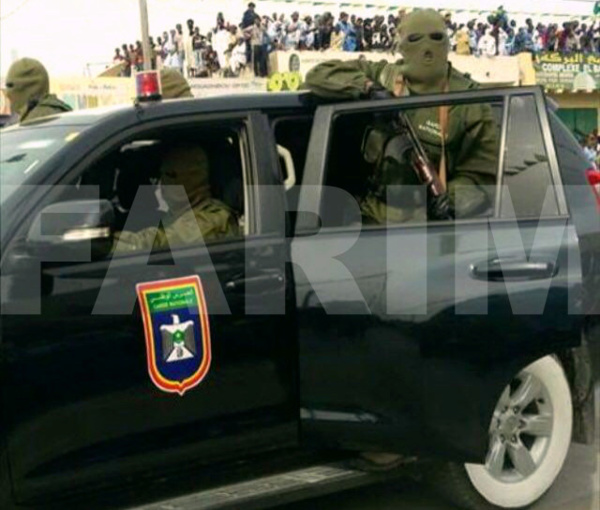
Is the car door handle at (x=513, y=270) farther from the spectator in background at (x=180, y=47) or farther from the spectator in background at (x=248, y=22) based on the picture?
the spectator in background at (x=248, y=22)

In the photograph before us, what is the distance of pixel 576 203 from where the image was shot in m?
3.63

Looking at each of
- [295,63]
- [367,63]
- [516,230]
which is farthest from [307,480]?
[295,63]

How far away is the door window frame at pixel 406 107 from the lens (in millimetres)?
3346

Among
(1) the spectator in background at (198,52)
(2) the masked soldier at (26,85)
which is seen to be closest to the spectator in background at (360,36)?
(1) the spectator in background at (198,52)

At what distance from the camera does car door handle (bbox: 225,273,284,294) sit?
3.11m

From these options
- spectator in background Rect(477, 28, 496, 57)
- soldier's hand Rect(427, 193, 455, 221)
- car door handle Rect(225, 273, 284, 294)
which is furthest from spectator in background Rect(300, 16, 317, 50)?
car door handle Rect(225, 273, 284, 294)

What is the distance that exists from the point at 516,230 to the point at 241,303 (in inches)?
44.5

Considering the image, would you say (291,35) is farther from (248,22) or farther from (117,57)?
(117,57)

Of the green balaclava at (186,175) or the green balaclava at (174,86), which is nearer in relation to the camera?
the green balaclava at (186,175)

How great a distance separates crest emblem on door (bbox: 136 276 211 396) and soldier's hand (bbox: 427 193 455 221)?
103 cm

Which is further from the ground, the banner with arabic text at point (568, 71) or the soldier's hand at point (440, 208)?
the soldier's hand at point (440, 208)

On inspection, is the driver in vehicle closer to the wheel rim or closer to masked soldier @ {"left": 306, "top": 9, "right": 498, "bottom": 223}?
masked soldier @ {"left": 306, "top": 9, "right": 498, "bottom": 223}

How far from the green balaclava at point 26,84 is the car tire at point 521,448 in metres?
3.33

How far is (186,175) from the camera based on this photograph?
11.2 feet
